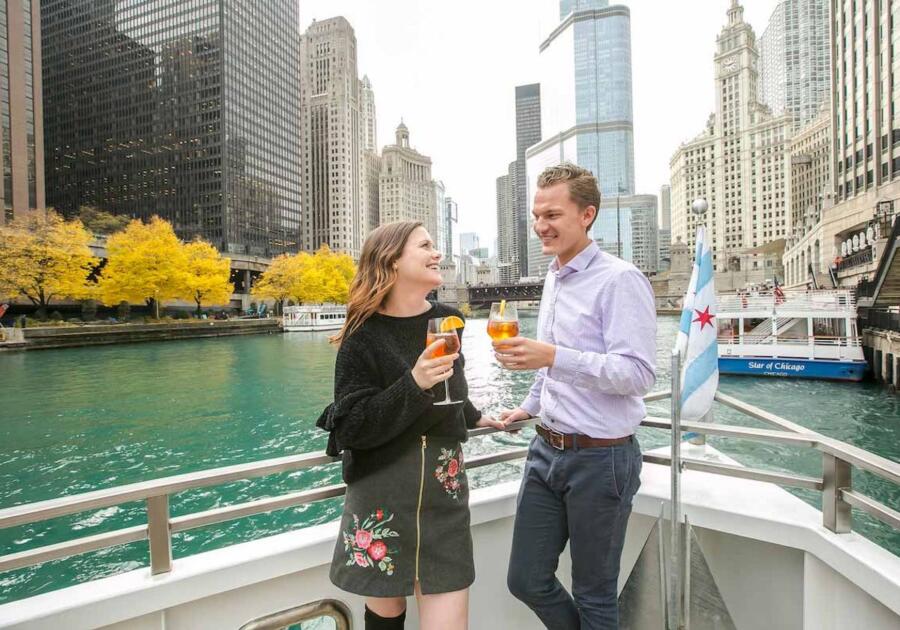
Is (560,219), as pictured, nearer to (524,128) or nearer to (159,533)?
(159,533)

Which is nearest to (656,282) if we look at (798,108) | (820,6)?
(798,108)

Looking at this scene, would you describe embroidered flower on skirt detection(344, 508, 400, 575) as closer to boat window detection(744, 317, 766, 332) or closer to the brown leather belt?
the brown leather belt

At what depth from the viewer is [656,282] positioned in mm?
77938

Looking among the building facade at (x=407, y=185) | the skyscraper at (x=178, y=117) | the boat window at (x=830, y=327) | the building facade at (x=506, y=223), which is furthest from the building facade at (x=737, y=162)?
the skyscraper at (x=178, y=117)

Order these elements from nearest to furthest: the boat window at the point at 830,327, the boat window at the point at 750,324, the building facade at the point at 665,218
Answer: the boat window at the point at 830,327 → the boat window at the point at 750,324 → the building facade at the point at 665,218

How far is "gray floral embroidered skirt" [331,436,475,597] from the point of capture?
63.9 inches

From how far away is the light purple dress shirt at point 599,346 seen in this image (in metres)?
1.60

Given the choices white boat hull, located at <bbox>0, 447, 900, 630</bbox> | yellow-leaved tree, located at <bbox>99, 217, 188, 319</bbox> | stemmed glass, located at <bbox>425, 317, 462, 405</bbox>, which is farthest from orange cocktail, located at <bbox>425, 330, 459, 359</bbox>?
yellow-leaved tree, located at <bbox>99, 217, 188, 319</bbox>

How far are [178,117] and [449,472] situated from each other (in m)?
98.9

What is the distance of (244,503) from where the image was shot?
1819mm

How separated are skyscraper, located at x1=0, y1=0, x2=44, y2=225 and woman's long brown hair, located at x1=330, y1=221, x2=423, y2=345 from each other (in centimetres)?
5987

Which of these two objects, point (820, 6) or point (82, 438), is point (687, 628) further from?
point (820, 6)

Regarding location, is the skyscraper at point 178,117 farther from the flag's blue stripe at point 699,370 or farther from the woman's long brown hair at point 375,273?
the woman's long brown hair at point 375,273

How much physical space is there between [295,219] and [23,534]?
295 feet
